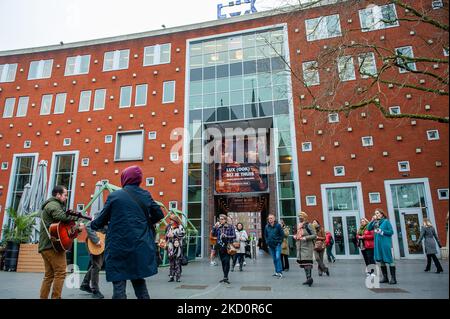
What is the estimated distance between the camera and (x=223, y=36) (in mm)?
23812

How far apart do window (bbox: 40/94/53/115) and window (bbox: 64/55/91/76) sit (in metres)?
2.51

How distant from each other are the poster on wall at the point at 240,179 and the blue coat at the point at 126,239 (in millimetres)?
17518

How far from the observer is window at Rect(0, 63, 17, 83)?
2691 cm

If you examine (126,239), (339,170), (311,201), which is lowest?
(126,239)

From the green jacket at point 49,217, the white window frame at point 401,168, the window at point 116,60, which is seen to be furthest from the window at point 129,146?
the green jacket at point 49,217

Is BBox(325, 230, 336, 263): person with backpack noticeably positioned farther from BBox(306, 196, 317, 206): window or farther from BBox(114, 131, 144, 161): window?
BBox(114, 131, 144, 161): window

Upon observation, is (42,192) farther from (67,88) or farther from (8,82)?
(8,82)

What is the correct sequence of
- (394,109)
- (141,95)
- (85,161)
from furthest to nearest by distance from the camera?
(141,95) → (85,161) → (394,109)

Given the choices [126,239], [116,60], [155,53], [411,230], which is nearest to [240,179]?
[411,230]

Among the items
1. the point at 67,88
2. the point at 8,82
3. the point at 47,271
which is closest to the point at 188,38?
the point at 67,88

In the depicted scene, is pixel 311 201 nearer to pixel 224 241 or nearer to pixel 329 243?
pixel 329 243

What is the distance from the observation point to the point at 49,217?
5.00 m

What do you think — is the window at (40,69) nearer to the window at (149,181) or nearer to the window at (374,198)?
the window at (149,181)

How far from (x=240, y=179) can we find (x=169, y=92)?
9.15 metres
